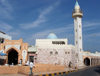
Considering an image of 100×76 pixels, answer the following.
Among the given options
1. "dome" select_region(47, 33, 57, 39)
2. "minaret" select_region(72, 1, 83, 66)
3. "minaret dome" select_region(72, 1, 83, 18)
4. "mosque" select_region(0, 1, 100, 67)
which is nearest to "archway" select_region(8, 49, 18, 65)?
"mosque" select_region(0, 1, 100, 67)

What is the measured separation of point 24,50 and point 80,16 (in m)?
20.6

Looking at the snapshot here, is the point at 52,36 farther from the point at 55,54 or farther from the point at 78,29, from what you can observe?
the point at 55,54

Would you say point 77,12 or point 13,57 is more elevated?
point 77,12

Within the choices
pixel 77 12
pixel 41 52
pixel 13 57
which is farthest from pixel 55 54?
pixel 77 12

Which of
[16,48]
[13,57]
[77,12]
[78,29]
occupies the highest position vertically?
[77,12]

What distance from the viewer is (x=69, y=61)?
117 ft

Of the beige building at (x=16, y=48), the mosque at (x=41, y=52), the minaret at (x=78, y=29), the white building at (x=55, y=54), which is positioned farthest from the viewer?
the minaret at (x=78, y=29)

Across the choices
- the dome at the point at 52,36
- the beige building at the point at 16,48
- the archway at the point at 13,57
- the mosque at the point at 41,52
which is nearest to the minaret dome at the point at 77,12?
the dome at the point at 52,36

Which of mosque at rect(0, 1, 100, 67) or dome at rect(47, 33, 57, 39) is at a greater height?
dome at rect(47, 33, 57, 39)

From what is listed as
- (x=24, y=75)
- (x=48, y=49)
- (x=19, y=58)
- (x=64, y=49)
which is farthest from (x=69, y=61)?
(x=24, y=75)

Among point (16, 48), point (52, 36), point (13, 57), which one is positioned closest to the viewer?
point (16, 48)

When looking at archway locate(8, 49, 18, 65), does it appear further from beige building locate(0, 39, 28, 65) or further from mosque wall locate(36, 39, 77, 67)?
mosque wall locate(36, 39, 77, 67)

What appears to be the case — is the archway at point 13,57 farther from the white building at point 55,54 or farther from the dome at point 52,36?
the dome at point 52,36

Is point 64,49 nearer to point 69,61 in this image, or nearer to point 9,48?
point 69,61
